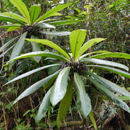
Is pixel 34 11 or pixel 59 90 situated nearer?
pixel 59 90

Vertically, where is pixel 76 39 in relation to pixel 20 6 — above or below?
below

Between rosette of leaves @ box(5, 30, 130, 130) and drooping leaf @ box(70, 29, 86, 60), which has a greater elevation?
drooping leaf @ box(70, 29, 86, 60)

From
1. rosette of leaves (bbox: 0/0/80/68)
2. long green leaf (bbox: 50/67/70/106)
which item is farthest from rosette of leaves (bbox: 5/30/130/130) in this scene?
rosette of leaves (bbox: 0/0/80/68)

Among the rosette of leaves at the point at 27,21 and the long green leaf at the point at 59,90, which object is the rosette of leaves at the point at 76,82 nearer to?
the long green leaf at the point at 59,90

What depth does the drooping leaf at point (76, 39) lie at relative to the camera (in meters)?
0.60

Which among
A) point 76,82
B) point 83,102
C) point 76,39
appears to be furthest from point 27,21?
point 83,102

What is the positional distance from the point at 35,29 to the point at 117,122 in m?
1.41

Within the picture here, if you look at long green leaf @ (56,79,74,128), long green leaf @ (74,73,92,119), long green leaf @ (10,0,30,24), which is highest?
long green leaf @ (10,0,30,24)

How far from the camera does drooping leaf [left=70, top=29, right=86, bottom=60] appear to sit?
23.7 inches

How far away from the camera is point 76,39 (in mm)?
657

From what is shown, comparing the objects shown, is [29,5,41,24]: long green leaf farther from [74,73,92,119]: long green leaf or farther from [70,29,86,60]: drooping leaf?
[74,73,92,119]: long green leaf

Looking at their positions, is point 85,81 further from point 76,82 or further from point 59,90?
point 59,90

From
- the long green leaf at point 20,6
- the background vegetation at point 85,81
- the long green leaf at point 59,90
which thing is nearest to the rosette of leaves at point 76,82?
the long green leaf at point 59,90

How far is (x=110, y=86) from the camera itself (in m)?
0.69
